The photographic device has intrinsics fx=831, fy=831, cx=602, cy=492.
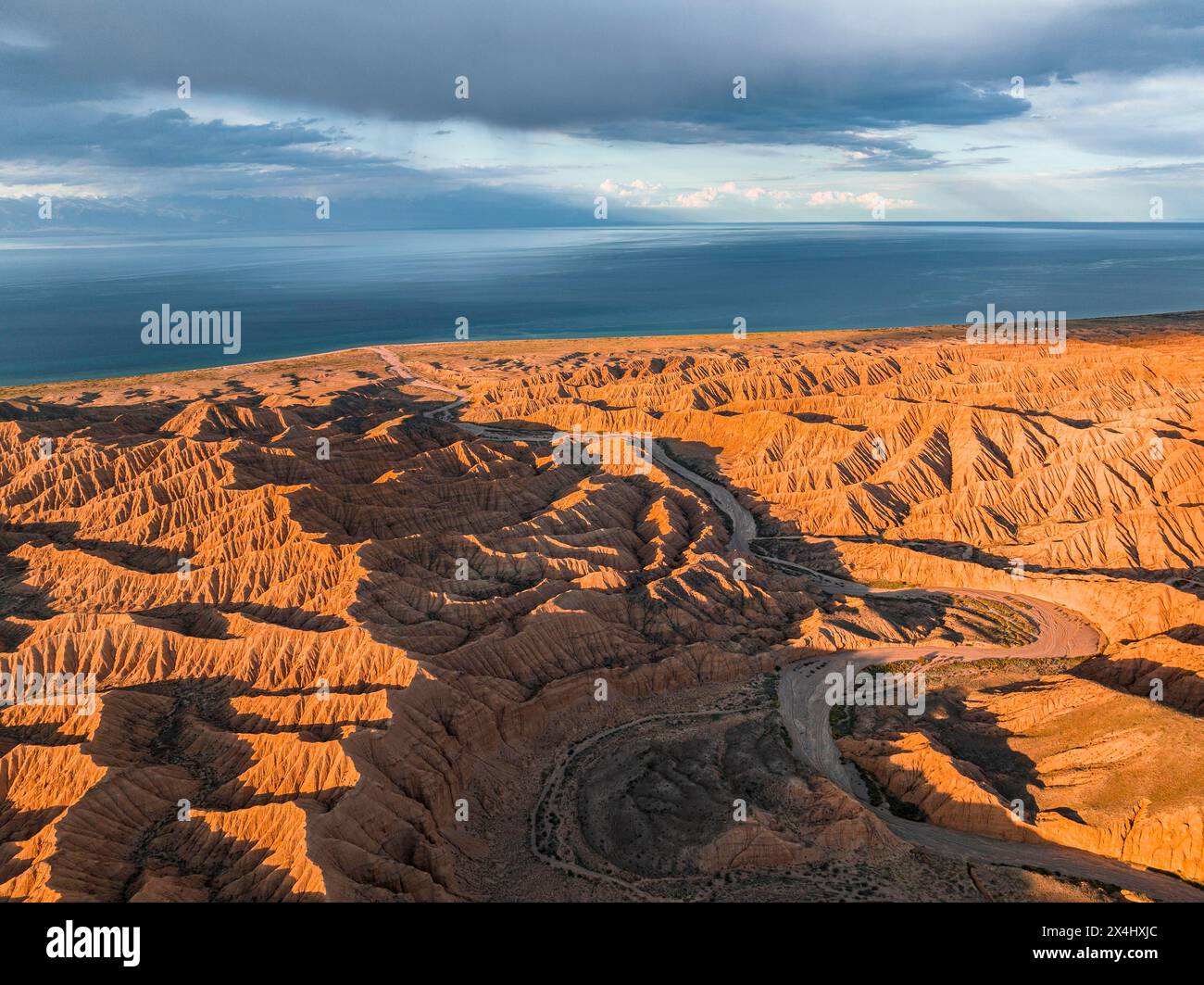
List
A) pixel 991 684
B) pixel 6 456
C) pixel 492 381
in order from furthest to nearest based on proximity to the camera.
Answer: pixel 492 381 < pixel 6 456 < pixel 991 684

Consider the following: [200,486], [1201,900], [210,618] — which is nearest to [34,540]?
[200,486]

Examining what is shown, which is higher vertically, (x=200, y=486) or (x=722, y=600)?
(x=200, y=486)

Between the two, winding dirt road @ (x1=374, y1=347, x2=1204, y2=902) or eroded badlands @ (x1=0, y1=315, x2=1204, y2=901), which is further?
winding dirt road @ (x1=374, y1=347, x2=1204, y2=902)

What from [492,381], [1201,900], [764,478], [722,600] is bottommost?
[1201,900]

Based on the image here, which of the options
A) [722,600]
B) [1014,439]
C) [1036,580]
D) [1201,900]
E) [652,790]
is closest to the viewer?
[1201,900]

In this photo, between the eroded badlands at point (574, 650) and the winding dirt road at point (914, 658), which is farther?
the winding dirt road at point (914, 658)

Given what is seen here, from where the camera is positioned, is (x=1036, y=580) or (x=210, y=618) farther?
(x=1036, y=580)

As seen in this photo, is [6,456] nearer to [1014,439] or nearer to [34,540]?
[34,540]
